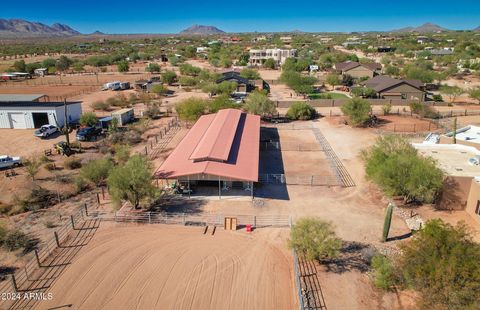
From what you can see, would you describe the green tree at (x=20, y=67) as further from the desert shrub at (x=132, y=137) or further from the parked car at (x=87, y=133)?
the desert shrub at (x=132, y=137)

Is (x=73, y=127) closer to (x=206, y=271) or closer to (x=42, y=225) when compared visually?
(x=42, y=225)

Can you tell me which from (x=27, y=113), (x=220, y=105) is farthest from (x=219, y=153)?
(x=27, y=113)

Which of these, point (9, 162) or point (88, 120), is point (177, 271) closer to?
point (9, 162)

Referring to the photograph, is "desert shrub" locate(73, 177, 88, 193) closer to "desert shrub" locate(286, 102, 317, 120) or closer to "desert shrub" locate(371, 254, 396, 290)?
"desert shrub" locate(371, 254, 396, 290)

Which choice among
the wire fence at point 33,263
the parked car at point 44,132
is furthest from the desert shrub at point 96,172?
the parked car at point 44,132

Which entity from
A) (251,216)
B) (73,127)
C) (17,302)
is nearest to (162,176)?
(251,216)


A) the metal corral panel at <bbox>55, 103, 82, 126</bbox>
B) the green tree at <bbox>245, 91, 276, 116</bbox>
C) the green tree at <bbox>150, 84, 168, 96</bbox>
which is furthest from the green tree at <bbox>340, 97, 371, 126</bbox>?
the metal corral panel at <bbox>55, 103, 82, 126</bbox>
